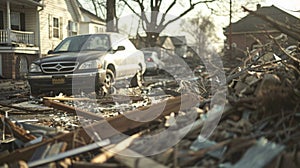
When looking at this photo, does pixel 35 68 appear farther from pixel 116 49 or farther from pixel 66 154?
pixel 66 154

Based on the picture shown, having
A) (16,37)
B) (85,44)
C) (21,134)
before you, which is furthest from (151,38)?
(21,134)

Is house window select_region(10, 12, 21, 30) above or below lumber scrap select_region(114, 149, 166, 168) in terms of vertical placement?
above

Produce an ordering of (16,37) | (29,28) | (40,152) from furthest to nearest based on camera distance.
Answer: (29,28) < (16,37) < (40,152)

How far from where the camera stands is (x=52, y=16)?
30.5m

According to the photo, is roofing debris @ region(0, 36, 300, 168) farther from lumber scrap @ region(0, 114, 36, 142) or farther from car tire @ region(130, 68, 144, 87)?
car tire @ region(130, 68, 144, 87)

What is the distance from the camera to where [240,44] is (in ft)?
161

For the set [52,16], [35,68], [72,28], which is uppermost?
[52,16]

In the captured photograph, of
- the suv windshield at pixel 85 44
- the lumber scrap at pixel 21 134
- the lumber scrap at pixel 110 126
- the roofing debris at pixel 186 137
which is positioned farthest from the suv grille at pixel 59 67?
the lumber scrap at pixel 110 126

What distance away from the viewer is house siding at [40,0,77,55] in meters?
28.6

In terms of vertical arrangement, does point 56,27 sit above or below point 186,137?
above

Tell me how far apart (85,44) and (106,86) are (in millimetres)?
1689

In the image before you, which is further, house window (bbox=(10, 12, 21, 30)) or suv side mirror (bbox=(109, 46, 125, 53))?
house window (bbox=(10, 12, 21, 30))

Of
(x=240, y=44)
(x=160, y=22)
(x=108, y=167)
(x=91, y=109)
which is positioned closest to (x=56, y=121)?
(x=91, y=109)

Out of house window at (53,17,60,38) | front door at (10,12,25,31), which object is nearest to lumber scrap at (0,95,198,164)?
front door at (10,12,25,31)
